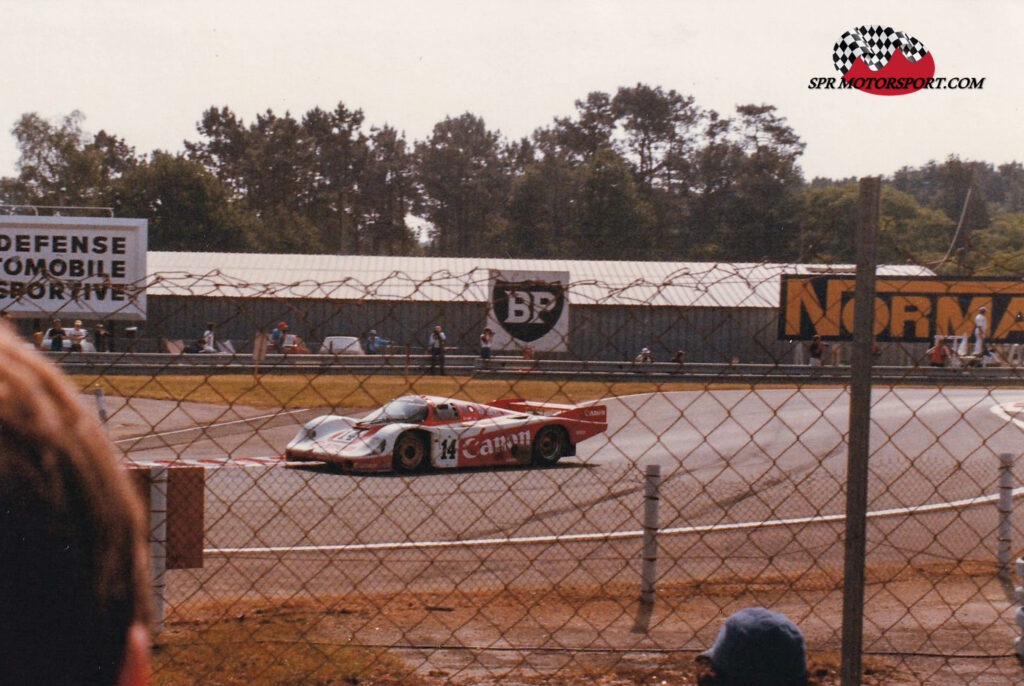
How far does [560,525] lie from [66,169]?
6346 cm

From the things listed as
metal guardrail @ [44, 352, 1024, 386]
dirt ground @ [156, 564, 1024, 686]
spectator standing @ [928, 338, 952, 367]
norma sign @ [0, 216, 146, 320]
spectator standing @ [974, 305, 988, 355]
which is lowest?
dirt ground @ [156, 564, 1024, 686]

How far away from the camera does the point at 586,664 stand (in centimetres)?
389

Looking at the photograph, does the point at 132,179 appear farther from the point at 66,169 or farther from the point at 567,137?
the point at 567,137

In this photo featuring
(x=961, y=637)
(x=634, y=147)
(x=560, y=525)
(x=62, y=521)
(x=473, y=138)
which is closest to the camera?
(x=62, y=521)

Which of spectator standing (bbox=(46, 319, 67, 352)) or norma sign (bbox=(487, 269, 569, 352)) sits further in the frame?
spectator standing (bbox=(46, 319, 67, 352))

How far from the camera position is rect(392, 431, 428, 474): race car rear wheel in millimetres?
10875

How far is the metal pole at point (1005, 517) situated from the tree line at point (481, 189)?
47802 millimetres

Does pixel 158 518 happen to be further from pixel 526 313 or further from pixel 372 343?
pixel 372 343

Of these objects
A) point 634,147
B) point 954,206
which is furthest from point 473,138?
point 954,206

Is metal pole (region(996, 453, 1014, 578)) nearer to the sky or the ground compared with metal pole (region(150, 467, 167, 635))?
nearer to the ground

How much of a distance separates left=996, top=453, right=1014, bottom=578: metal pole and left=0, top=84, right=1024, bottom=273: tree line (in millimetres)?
47802

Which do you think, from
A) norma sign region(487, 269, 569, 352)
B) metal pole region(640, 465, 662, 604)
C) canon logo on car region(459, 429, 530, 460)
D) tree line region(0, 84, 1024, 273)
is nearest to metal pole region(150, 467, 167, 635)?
norma sign region(487, 269, 569, 352)

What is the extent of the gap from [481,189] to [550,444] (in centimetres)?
6345

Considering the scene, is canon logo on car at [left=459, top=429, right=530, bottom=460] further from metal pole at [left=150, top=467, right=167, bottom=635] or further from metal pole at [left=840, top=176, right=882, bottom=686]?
metal pole at [left=840, top=176, right=882, bottom=686]
